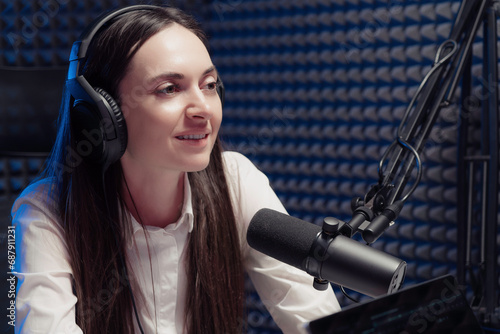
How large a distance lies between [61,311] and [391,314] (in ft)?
1.69

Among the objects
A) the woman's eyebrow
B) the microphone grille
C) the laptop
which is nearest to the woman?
the woman's eyebrow

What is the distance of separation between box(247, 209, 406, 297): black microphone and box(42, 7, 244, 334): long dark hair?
323 mm

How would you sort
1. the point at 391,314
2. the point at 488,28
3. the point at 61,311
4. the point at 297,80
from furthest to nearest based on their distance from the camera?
the point at 297,80 → the point at 488,28 → the point at 61,311 → the point at 391,314

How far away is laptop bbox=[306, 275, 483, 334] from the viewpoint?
0.38 metres

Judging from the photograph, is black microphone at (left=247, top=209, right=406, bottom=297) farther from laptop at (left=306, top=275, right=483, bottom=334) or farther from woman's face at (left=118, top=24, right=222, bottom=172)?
woman's face at (left=118, top=24, right=222, bottom=172)

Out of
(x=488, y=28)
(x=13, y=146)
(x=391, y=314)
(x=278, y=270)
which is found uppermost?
(x=488, y=28)

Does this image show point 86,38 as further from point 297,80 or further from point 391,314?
point 297,80

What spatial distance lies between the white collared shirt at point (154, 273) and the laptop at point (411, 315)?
1.37 ft

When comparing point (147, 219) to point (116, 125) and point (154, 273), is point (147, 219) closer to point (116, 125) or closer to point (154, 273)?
point (154, 273)

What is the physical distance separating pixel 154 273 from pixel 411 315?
55 cm

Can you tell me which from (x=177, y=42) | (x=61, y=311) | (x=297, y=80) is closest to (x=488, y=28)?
(x=177, y=42)

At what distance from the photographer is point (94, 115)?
718mm

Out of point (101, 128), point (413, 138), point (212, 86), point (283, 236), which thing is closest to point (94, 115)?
point (101, 128)

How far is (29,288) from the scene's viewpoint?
744mm
